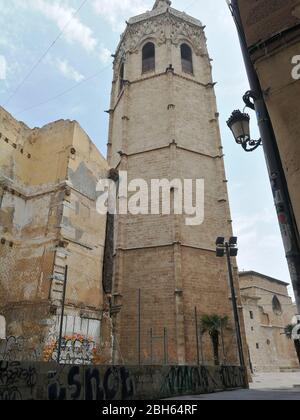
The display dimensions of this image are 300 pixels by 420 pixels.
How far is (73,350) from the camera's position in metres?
11.6

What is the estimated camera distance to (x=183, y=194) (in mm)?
21141

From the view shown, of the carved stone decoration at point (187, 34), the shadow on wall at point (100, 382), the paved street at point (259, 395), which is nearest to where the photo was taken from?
the shadow on wall at point (100, 382)

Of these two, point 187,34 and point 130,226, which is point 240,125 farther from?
point 187,34

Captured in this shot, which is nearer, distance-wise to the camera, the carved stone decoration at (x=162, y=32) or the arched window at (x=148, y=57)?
the arched window at (x=148, y=57)

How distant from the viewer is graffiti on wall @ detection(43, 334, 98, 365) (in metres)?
10.8

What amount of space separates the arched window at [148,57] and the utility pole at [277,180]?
24.5 metres

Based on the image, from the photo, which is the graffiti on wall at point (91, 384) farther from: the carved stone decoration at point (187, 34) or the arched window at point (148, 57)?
the carved stone decoration at point (187, 34)

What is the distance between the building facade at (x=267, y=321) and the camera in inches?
1438

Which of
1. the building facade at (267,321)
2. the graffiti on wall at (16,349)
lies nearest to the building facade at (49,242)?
the graffiti on wall at (16,349)

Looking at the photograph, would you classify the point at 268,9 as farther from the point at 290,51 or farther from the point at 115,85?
the point at 115,85

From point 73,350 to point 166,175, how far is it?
508 inches

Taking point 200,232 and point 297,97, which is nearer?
point 297,97

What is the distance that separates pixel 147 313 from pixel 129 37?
2358 centimetres

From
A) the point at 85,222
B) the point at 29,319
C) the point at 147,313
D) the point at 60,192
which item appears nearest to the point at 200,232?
the point at 147,313
